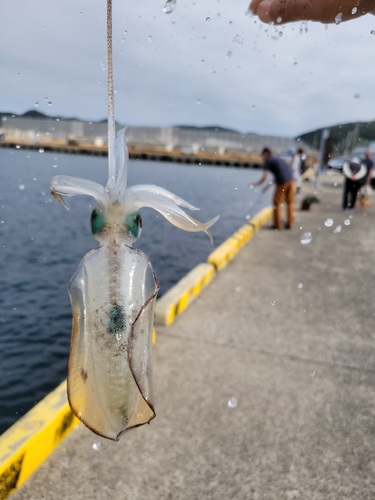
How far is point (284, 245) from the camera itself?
924 centimetres

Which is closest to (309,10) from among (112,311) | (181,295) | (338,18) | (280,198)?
(338,18)

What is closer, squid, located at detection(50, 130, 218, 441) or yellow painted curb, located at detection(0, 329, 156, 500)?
squid, located at detection(50, 130, 218, 441)

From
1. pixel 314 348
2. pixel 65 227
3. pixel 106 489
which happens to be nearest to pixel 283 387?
pixel 314 348

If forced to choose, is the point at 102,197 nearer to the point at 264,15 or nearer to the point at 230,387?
the point at 264,15

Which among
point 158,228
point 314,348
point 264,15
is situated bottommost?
point 158,228

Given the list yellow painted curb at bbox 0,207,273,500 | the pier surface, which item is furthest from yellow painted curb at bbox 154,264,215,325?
yellow painted curb at bbox 0,207,273,500

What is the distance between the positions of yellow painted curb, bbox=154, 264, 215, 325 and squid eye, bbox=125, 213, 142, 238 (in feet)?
11.2

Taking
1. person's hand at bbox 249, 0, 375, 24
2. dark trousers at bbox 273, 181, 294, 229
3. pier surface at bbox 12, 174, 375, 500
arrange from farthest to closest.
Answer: dark trousers at bbox 273, 181, 294, 229, pier surface at bbox 12, 174, 375, 500, person's hand at bbox 249, 0, 375, 24

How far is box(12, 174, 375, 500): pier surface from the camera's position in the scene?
8.60 feet

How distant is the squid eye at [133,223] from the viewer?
1.37 metres

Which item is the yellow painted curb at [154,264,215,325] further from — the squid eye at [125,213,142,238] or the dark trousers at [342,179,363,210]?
the dark trousers at [342,179,363,210]

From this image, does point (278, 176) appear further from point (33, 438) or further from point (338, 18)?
point (33, 438)

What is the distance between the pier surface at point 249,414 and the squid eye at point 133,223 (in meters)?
1.74

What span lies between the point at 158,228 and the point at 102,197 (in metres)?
13.0
